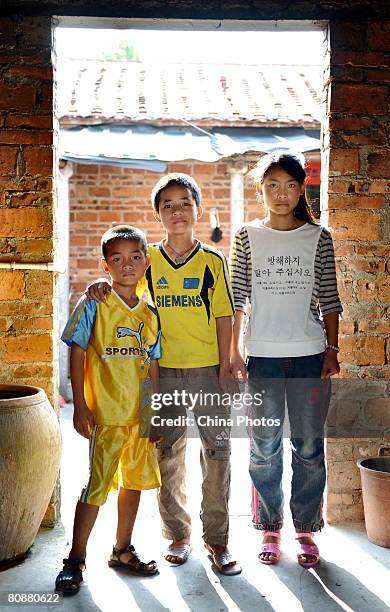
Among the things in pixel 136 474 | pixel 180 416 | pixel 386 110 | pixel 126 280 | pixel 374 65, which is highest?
pixel 374 65

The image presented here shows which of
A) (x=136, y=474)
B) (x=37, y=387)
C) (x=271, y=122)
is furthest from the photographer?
(x=271, y=122)

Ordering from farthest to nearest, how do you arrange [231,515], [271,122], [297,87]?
[297,87] → [271,122] → [231,515]

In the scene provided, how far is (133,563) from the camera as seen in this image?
2879mm

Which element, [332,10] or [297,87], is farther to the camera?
[297,87]

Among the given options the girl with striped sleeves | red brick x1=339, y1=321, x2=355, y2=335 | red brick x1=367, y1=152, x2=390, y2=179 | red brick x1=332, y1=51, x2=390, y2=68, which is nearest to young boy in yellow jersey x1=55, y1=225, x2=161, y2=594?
the girl with striped sleeves

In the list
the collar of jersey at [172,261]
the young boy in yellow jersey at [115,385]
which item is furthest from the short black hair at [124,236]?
the collar of jersey at [172,261]

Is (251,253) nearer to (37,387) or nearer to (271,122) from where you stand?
(37,387)

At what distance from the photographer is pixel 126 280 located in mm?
2805

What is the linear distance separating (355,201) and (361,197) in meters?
0.04

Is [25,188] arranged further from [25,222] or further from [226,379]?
[226,379]

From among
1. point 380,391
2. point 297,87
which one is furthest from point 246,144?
point 380,391

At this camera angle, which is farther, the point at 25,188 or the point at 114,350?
the point at 25,188

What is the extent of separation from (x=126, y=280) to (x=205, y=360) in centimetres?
49

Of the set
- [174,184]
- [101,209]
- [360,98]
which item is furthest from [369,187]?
[101,209]
